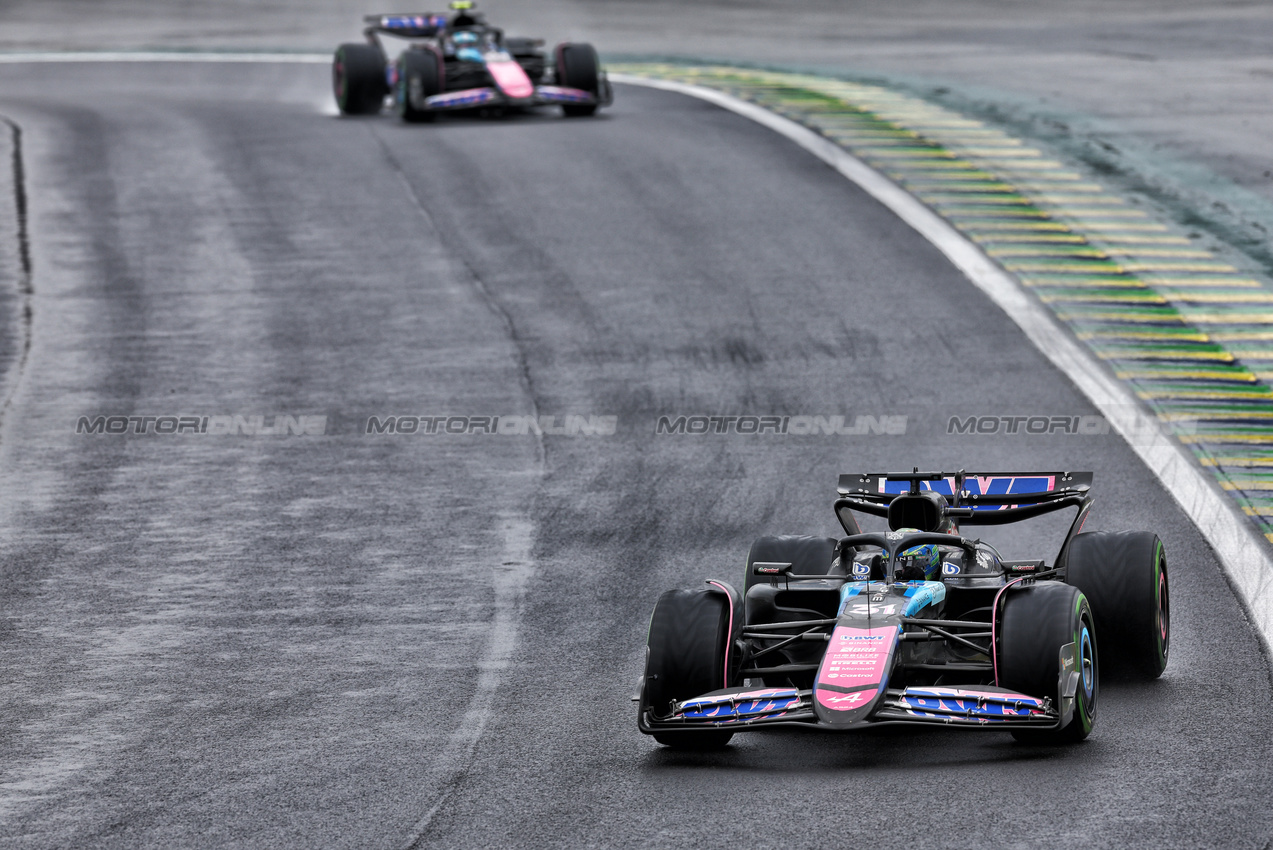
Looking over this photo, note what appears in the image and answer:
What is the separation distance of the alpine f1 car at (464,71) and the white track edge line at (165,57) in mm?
8384

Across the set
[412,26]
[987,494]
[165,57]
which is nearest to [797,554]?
[987,494]

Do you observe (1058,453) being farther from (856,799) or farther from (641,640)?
(856,799)

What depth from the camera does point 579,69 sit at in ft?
86.3

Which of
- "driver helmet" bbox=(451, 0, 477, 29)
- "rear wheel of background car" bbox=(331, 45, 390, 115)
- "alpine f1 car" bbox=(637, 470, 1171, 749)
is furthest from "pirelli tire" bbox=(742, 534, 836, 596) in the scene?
"rear wheel of background car" bbox=(331, 45, 390, 115)

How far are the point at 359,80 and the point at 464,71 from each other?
1970mm

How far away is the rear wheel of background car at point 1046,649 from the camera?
8.30 meters

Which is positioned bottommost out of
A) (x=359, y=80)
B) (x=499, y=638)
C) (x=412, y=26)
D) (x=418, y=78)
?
(x=499, y=638)

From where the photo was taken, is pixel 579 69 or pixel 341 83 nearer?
pixel 579 69

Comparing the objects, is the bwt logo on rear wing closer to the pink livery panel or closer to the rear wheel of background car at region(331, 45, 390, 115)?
the pink livery panel

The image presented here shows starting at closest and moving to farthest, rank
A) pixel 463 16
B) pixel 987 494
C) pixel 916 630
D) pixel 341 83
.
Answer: pixel 916 630 < pixel 987 494 < pixel 463 16 < pixel 341 83

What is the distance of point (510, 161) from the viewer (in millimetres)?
23906

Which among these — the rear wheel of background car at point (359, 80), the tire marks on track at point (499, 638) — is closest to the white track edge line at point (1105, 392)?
the tire marks on track at point (499, 638)

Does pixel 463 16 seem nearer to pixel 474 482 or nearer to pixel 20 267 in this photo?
pixel 20 267

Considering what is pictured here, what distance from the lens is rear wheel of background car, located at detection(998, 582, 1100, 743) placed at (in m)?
8.30
